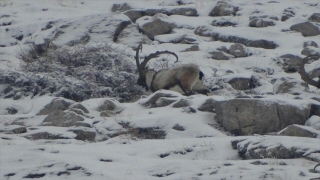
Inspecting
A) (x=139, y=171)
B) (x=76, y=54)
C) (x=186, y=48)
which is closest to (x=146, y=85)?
(x=76, y=54)

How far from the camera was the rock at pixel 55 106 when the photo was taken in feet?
36.0

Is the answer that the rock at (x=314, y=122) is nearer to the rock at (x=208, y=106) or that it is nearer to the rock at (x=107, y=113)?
the rock at (x=208, y=106)

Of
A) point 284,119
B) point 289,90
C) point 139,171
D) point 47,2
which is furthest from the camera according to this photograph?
point 47,2

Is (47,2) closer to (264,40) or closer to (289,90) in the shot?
(264,40)

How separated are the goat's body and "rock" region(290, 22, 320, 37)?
6.09 meters

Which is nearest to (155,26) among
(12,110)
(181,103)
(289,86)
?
(289,86)

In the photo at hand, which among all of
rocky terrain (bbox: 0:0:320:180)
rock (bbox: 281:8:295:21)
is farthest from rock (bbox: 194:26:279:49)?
rock (bbox: 281:8:295:21)

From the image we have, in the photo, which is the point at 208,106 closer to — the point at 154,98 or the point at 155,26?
the point at 154,98

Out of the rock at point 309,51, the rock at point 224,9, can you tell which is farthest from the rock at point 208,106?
the rock at point 224,9

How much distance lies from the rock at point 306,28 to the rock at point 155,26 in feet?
11.0

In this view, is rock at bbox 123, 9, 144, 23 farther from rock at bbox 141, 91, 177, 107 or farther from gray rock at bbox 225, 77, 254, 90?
rock at bbox 141, 91, 177, 107

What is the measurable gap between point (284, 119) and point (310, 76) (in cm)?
596

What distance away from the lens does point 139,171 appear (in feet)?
20.4

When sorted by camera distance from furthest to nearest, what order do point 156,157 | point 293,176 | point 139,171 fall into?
point 156,157 < point 139,171 < point 293,176
